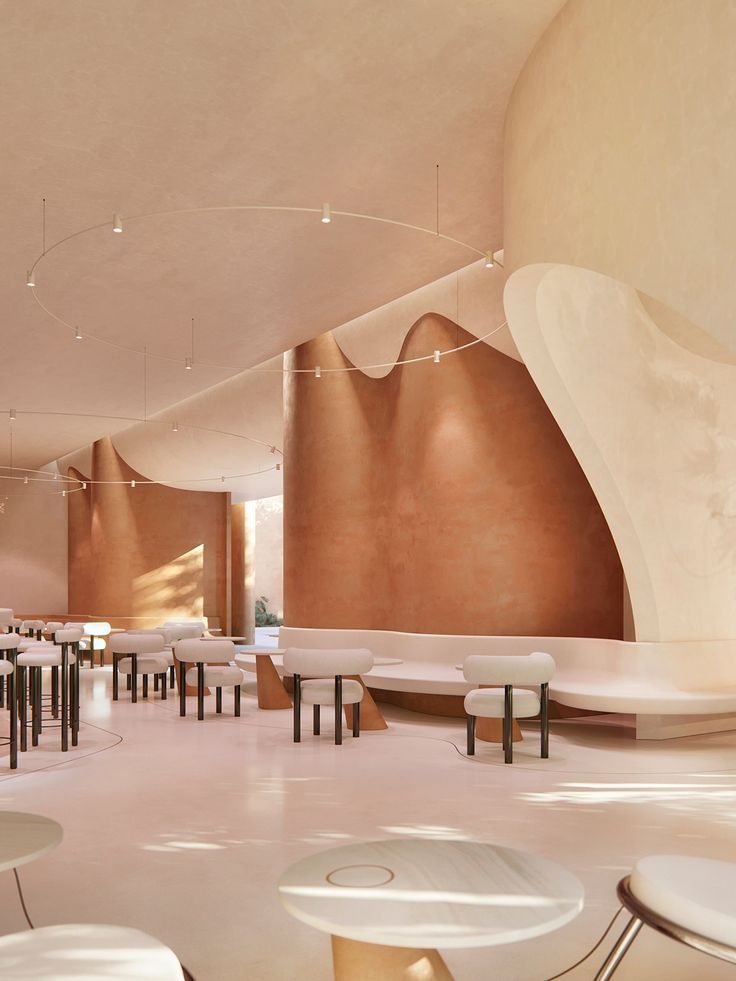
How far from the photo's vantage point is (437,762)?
20.4 ft

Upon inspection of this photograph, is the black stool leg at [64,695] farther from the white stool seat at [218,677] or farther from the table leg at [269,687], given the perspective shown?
the table leg at [269,687]

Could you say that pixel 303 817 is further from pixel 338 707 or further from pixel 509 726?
pixel 338 707

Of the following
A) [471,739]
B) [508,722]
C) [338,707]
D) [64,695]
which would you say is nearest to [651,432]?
[508,722]

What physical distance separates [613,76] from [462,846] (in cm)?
379

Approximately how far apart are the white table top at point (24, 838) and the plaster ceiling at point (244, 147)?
4.17 meters

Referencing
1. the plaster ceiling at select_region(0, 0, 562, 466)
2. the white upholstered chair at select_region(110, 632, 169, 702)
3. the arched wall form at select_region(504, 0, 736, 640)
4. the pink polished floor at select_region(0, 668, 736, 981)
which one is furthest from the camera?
the white upholstered chair at select_region(110, 632, 169, 702)

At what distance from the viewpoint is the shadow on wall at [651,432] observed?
6.84 m

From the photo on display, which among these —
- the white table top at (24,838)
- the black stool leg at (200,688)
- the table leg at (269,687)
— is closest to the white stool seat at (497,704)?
the black stool leg at (200,688)

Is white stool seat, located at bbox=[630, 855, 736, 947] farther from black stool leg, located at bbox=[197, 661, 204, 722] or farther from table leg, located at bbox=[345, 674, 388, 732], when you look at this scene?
black stool leg, located at bbox=[197, 661, 204, 722]

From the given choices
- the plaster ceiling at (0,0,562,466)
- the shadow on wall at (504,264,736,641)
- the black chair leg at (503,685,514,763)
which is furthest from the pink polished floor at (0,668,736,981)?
the plaster ceiling at (0,0,562,466)

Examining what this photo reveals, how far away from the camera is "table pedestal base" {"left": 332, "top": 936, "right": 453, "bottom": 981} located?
221 centimetres

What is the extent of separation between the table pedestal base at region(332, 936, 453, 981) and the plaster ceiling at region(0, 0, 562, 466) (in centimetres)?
462

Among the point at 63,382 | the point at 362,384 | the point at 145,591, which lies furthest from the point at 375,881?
the point at 145,591

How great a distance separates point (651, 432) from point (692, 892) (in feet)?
17.7
